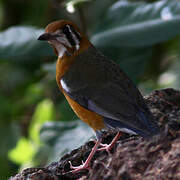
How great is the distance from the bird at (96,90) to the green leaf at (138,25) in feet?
2.31

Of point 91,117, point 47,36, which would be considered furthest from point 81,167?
point 47,36

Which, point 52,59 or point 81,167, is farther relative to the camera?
point 52,59

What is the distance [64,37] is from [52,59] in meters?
2.71

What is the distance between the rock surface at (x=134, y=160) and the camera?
3.17 meters

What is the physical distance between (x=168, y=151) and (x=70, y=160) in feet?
2.87

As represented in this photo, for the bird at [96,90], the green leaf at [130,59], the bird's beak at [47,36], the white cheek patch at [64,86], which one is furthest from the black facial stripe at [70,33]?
the green leaf at [130,59]

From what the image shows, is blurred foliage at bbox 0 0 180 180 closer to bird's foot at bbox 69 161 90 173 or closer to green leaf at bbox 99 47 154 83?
green leaf at bbox 99 47 154 83

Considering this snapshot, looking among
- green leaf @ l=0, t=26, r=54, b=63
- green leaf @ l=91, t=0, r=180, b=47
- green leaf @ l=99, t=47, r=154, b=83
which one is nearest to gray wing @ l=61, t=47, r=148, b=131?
green leaf @ l=91, t=0, r=180, b=47

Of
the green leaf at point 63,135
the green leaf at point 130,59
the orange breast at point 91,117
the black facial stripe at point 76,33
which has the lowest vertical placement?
the green leaf at point 63,135

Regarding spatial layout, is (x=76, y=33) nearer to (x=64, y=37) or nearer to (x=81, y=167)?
(x=64, y=37)

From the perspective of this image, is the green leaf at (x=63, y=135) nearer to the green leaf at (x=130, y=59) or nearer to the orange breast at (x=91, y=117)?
the orange breast at (x=91, y=117)

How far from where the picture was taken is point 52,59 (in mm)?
7023

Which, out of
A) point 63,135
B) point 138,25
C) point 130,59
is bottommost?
point 63,135

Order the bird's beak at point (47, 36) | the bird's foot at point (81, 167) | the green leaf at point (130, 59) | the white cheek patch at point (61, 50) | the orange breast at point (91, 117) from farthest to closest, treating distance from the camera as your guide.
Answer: the green leaf at point (130, 59), the white cheek patch at point (61, 50), the bird's beak at point (47, 36), the orange breast at point (91, 117), the bird's foot at point (81, 167)
